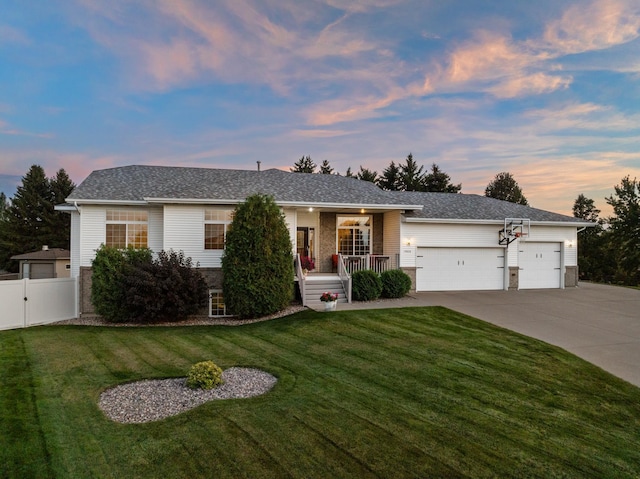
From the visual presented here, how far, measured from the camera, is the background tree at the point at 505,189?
4131 centimetres

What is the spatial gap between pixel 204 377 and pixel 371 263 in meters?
10.1

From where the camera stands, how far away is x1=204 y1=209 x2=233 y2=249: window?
1298 cm

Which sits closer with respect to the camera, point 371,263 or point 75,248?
point 75,248

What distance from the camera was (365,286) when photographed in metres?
13.0

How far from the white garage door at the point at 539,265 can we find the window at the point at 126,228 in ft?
52.0

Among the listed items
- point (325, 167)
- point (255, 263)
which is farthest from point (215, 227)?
point (325, 167)

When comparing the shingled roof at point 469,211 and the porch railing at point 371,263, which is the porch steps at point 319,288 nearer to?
the porch railing at point 371,263

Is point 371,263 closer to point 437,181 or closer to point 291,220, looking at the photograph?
point 291,220

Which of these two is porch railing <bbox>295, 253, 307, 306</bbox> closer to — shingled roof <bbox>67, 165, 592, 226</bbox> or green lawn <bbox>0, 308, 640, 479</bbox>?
shingled roof <bbox>67, 165, 592, 226</bbox>

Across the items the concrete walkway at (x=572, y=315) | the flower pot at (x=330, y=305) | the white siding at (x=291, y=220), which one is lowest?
the concrete walkway at (x=572, y=315)

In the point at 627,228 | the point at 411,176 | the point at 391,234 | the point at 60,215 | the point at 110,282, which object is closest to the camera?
the point at 110,282

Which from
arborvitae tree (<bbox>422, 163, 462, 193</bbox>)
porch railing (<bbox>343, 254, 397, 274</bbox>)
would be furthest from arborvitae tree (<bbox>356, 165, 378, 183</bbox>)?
porch railing (<bbox>343, 254, 397, 274</bbox>)

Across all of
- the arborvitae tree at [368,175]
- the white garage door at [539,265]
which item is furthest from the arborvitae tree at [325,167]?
the white garage door at [539,265]

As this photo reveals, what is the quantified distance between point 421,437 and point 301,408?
5.28ft
